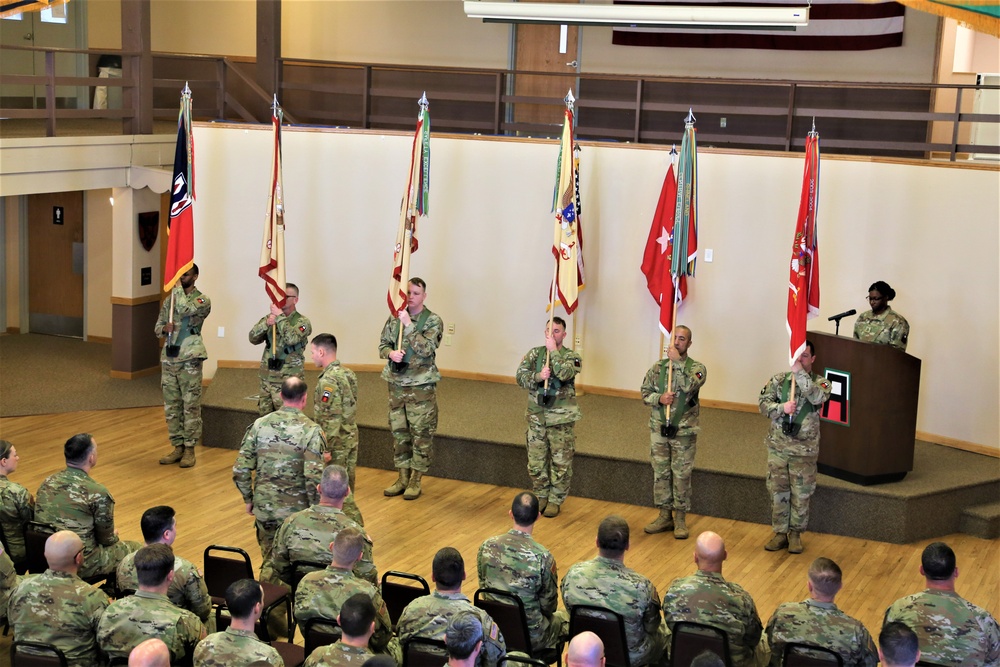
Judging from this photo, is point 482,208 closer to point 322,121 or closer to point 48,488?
point 322,121

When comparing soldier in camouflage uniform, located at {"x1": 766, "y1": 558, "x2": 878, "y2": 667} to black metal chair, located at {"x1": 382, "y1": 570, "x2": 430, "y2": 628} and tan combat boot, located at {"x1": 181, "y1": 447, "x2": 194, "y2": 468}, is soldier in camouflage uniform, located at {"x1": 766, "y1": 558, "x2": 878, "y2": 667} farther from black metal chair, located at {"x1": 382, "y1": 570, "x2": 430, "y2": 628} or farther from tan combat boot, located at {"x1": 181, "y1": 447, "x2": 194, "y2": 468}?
tan combat boot, located at {"x1": 181, "y1": 447, "x2": 194, "y2": 468}

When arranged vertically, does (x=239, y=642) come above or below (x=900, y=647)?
below

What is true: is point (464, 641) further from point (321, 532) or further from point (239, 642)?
point (321, 532)

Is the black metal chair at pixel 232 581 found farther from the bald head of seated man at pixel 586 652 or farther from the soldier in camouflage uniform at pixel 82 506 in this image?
the bald head of seated man at pixel 586 652

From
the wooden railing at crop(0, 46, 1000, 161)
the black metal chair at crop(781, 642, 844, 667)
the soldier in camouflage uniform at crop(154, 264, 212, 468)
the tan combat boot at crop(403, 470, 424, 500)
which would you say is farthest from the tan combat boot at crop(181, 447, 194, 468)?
the black metal chair at crop(781, 642, 844, 667)

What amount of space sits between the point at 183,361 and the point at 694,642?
19.8 ft

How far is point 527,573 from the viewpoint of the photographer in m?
5.66

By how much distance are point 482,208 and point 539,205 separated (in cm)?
63

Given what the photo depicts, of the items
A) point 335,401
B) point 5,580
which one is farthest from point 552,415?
point 5,580

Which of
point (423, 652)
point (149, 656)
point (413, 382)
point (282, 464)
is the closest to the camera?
point (149, 656)

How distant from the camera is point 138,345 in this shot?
12.8 meters

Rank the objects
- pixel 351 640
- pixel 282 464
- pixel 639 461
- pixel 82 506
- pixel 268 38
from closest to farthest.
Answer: pixel 351 640
pixel 82 506
pixel 282 464
pixel 639 461
pixel 268 38

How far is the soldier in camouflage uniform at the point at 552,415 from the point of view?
29.3ft

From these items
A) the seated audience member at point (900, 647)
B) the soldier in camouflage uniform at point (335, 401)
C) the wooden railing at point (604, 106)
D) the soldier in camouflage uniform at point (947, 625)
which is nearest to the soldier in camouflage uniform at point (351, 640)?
the seated audience member at point (900, 647)
